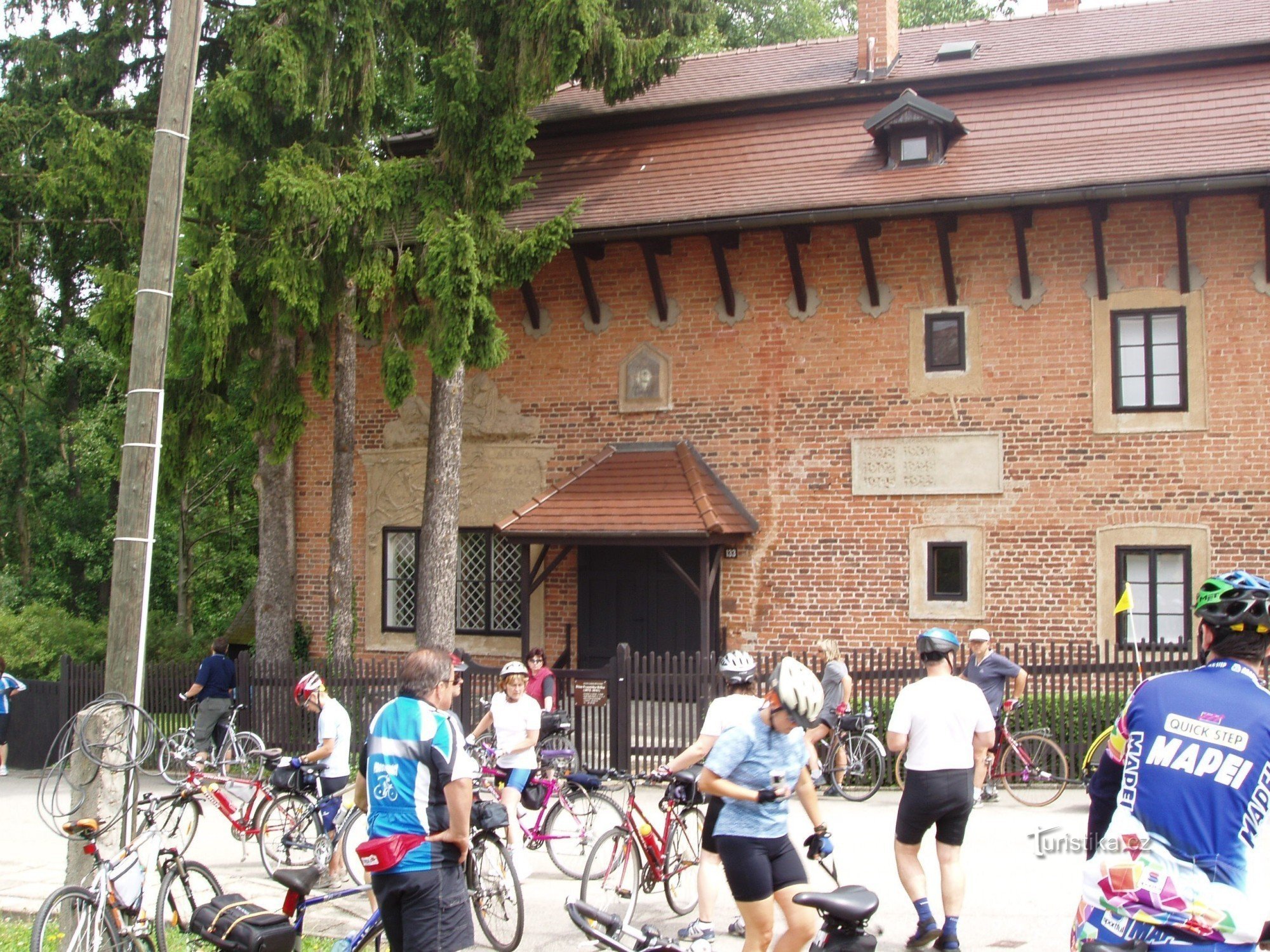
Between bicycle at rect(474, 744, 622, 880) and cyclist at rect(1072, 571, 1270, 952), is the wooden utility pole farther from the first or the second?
cyclist at rect(1072, 571, 1270, 952)

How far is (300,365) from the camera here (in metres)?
16.1

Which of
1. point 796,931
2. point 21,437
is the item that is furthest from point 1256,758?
point 21,437

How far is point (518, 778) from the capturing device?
31.6ft

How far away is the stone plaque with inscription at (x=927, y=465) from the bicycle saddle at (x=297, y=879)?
11.5m

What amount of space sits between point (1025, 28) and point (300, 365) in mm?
12338

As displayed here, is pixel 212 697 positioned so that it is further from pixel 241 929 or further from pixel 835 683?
pixel 241 929

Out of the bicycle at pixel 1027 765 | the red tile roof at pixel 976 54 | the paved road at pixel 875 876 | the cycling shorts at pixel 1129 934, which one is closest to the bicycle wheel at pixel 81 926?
the paved road at pixel 875 876

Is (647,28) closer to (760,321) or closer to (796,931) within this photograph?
(760,321)

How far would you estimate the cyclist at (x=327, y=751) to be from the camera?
9.50 m

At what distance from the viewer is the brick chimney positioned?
19438 millimetres

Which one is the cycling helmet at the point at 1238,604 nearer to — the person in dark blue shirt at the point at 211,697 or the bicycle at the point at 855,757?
the bicycle at the point at 855,757

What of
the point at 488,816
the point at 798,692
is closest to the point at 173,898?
the point at 488,816

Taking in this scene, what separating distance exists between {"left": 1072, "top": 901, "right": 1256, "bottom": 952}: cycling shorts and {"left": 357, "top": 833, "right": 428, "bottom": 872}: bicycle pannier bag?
2717mm

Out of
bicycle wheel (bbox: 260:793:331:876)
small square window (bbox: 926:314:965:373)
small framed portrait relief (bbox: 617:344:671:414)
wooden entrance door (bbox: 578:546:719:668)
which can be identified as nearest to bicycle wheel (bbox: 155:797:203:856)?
bicycle wheel (bbox: 260:793:331:876)
